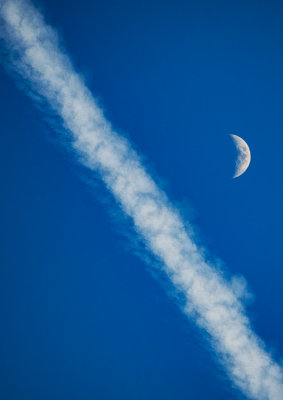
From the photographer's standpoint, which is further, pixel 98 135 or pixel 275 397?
pixel 275 397

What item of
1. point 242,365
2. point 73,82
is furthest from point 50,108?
point 242,365

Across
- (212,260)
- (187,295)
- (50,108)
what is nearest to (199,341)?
(187,295)

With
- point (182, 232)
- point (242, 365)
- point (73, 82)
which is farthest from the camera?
point (242, 365)

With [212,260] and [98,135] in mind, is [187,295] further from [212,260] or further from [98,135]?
[98,135]

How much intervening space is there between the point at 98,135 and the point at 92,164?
2.69 feet

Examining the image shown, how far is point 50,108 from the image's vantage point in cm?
734

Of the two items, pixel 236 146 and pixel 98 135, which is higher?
pixel 236 146

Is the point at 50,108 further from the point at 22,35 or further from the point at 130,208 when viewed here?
the point at 130,208

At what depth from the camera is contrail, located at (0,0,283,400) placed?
7.09m

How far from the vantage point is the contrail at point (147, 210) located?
23.3ft

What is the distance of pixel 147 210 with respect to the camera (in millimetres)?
7883

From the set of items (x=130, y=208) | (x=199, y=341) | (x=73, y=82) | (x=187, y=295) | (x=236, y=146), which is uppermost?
(x=236, y=146)

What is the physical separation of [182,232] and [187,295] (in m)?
1.97

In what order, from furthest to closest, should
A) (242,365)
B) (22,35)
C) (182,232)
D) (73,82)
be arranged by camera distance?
(242,365)
(182,232)
(73,82)
(22,35)
